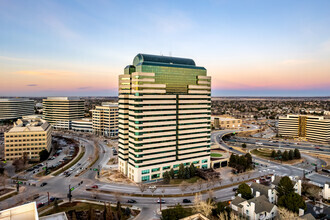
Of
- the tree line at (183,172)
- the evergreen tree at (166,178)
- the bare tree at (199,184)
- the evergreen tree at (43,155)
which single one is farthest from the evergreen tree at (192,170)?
the evergreen tree at (43,155)

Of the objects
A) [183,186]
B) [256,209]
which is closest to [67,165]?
[183,186]

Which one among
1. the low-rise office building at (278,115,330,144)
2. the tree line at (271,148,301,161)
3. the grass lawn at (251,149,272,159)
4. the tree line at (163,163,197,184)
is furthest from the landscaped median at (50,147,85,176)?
the low-rise office building at (278,115,330,144)

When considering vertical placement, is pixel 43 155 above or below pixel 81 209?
above

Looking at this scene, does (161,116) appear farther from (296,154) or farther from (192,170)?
(296,154)

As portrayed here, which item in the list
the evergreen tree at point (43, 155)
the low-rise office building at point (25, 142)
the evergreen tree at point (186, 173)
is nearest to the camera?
the evergreen tree at point (186, 173)

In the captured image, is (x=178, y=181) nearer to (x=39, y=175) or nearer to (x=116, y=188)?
(x=116, y=188)

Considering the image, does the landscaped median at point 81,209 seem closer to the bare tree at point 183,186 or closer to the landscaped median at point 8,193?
the landscaped median at point 8,193
